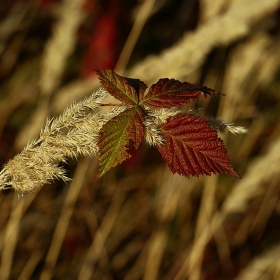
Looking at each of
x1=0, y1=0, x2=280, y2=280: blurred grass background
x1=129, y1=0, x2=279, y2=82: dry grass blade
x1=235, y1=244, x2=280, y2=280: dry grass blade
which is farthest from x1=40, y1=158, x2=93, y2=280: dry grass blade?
x1=235, y1=244, x2=280, y2=280: dry grass blade

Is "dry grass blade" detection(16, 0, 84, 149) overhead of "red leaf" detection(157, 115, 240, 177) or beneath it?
overhead

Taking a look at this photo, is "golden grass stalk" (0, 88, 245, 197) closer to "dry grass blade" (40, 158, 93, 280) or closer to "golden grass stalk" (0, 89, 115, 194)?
"golden grass stalk" (0, 89, 115, 194)

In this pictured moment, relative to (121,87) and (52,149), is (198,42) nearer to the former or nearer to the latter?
(121,87)

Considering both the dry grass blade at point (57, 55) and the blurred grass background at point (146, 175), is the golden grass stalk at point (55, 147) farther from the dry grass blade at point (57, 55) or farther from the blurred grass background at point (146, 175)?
the dry grass blade at point (57, 55)

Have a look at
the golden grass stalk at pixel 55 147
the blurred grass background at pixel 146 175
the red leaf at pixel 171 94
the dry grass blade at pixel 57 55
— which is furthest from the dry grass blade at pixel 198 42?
the golden grass stalk at pixel 55 147

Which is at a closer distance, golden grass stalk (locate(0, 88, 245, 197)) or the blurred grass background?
golden grass stalk (locate(0, 88, 245, 197))

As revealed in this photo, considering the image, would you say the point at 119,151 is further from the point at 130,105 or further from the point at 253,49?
the point at 253,49

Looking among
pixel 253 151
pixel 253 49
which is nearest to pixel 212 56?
pixel 253 151
